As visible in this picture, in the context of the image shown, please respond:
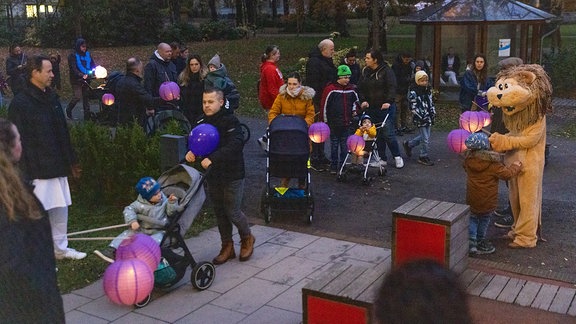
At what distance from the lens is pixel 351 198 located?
984cm

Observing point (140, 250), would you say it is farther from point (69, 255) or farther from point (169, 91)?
point (169, 91)

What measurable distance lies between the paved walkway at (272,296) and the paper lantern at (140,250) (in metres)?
0.65

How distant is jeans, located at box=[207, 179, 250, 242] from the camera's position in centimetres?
696

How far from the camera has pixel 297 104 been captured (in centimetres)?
999

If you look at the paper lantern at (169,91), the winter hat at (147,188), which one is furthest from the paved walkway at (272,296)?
the paper lantern at (169,91)

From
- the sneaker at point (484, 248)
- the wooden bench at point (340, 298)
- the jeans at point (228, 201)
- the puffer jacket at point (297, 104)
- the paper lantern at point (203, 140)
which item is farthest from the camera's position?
the puffer jacket at point (297, 104)

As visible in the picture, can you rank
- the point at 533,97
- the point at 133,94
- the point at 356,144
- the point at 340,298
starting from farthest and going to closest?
the point at 133,94, the point at 356,144, the point at 533,97, the point at 340,298

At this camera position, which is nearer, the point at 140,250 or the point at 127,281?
the point at 127,281

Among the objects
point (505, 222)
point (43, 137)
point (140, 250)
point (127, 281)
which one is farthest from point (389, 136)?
point (127, 281)

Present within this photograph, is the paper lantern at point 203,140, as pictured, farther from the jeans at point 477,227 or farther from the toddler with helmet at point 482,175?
the jeans at point 477,227

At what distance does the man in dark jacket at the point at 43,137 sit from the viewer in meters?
6.78

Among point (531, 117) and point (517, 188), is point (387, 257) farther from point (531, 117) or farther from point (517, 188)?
point (531, 117)

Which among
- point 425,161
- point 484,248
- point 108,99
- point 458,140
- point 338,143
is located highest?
point 458,140

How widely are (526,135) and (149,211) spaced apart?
4244mm
